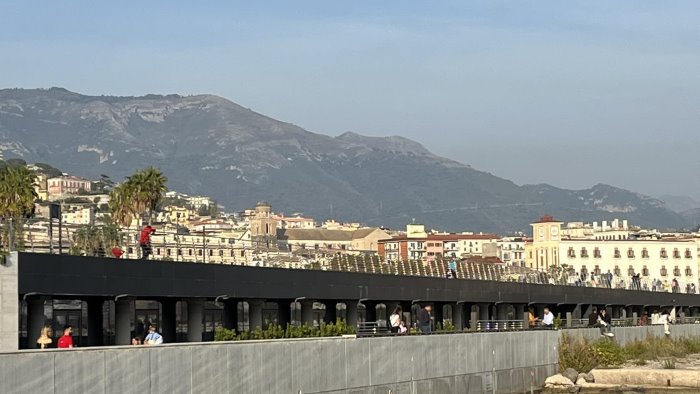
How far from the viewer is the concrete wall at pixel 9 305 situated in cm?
3575

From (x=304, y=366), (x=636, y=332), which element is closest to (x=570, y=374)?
(x=636, y=332)

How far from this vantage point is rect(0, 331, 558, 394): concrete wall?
88.7ft

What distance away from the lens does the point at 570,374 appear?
54.0m

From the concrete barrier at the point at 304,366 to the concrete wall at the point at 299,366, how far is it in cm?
2

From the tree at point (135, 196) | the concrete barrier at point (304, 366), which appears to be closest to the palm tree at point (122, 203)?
the tree at point (135, 196)

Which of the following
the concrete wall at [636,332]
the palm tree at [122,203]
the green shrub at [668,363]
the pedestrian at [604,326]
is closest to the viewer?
the concrete wall at [636,332]

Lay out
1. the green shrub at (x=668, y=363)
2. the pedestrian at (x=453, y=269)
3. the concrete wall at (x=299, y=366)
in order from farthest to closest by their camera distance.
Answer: the pedestrian at (x=453, y=269) → the green shrub at (x=668, y=363) → the concrete wall at (x=299, y=366)

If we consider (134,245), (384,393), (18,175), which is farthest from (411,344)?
(18,175)

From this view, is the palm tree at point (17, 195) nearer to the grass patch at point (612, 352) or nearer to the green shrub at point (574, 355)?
the grass patch at point (612, 352)

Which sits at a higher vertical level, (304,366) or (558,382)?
(304,366)

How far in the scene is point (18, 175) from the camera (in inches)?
4183

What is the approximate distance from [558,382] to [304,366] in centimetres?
1978

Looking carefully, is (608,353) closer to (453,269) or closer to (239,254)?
(453,269)

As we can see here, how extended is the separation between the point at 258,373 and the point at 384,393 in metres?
6.90
